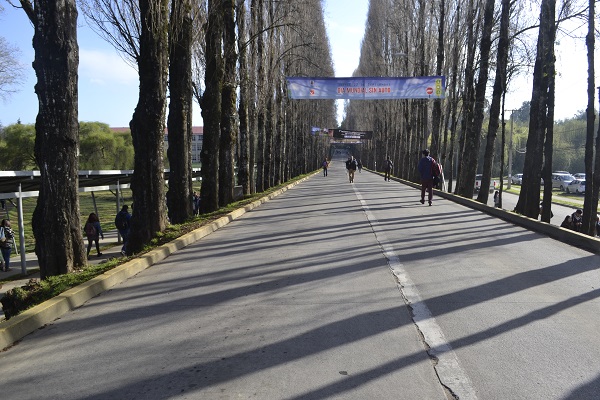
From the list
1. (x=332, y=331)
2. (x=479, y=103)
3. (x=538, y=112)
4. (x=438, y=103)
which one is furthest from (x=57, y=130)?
(x=438, y=103)

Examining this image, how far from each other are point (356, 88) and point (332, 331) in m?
26.1

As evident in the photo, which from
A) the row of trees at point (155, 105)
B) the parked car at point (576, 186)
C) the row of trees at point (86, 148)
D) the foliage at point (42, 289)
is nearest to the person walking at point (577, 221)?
the row of trees at point (155, 105)

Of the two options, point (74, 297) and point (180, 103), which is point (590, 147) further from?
point (74, 297)

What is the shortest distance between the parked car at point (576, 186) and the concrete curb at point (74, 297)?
53.9 metres

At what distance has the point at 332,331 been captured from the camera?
197 inches

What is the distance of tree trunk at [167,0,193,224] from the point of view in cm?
1318

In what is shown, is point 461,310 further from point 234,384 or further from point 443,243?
point 443,243

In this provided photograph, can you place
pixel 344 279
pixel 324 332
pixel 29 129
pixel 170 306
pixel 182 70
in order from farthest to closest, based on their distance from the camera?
pixel 29 129
pixel 182 70
pixel 344 279
pixel 170 306
pixel 324 332

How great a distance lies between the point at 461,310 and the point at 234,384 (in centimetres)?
283

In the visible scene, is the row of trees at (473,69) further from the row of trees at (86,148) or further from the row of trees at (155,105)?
the row of trees at (86,148)

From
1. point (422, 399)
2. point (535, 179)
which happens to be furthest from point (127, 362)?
point (535, 179)

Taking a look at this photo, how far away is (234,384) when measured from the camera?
391cm

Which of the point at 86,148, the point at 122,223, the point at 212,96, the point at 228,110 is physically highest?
the point at 212,96

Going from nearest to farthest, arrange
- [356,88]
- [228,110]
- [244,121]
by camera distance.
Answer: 1. [228,110]
2. [244,121]
3. [356,88]
